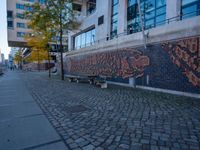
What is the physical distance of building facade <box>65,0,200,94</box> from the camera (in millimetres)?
10234

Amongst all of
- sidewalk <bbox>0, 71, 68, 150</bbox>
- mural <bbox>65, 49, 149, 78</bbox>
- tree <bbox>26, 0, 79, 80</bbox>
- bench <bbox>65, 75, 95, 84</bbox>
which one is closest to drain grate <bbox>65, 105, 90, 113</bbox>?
sidewalk <bbox>0, 71, 68, 150</bbox>

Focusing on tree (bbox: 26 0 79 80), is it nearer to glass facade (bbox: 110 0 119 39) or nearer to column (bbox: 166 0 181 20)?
glass facade (bbox: 110 0 119 39)

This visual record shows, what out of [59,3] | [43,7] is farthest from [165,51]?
[43,7]

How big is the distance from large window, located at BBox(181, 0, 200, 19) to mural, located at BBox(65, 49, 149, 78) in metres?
4.17

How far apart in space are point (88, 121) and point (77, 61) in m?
22.5

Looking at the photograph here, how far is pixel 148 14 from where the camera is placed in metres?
16.0

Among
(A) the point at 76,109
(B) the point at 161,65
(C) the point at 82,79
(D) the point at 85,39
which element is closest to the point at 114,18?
(C) the point at 82,79

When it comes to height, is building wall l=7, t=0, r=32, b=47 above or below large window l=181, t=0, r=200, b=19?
above

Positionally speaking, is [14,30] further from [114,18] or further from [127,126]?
[127,126]

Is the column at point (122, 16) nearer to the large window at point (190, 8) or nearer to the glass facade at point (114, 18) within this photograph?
the glass facade at point (114, 18)

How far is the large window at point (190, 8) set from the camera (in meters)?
11.9

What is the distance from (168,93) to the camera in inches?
448

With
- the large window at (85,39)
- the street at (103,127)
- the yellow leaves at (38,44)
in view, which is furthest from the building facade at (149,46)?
the yellow leaves at (38,44)

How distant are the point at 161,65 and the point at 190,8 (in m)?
4.55
